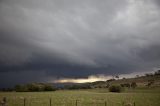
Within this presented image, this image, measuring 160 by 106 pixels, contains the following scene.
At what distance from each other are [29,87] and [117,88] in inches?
2363

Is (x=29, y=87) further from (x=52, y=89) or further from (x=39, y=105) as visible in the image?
(x=39, y=105)

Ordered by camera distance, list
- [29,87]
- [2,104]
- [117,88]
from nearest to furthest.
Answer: [2,104]
[117,88]
[29,87]

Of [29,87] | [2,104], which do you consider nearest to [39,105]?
[2,104]

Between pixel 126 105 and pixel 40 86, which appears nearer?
pixel 126 105

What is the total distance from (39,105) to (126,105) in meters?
18.4

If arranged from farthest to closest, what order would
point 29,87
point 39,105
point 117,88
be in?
1. point 29,87
2. point 117,88
3. point 39,105

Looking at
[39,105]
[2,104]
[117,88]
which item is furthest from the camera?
[117,88]

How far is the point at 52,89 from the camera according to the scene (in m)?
163

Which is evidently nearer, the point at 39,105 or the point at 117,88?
the point at 39,105

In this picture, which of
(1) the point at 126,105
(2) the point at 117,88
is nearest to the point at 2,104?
(1) the point at 126,105

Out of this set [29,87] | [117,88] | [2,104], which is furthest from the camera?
[29,87]

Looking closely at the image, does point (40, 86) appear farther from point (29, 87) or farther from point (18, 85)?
point (18, 85)

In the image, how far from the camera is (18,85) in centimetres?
16175

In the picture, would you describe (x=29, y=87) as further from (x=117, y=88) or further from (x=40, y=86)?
(x=117, y=88)
